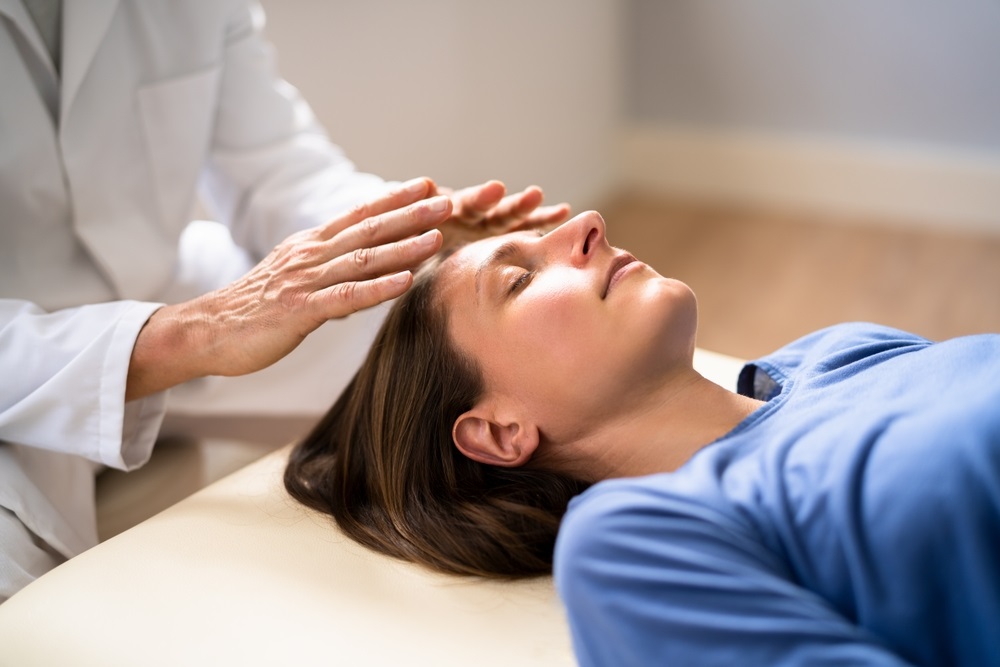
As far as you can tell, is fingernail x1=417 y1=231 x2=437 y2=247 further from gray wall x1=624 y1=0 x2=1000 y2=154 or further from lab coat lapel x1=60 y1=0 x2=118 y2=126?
gray wall x1=624 y1=0 x2=1000 y2=154

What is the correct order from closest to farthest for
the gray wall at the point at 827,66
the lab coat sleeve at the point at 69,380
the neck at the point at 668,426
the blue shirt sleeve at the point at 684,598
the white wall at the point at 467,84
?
the blue shirt sleeve at the point at 684,598 → the neck at the point at 668,426 → the lab coat sleeve at the point at 69,380 → the white wall at the point at 467,84 → the gray wall at the point at 827,66

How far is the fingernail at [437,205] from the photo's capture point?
4.15ft

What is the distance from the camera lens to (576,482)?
1.20 meters

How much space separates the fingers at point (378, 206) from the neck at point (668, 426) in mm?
423

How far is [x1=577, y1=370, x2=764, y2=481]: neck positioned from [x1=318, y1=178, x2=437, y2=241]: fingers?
423 millimetres

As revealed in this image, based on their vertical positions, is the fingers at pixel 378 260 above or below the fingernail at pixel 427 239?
below

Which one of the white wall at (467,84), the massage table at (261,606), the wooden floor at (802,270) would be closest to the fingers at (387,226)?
the massage table at (261,606)

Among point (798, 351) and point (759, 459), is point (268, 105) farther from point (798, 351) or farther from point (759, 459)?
point (759, 459)

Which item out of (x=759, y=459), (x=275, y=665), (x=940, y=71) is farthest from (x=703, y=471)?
(x=940, y=71)

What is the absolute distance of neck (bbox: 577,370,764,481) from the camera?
112 centimetres

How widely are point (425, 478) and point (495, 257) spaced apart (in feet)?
0.92

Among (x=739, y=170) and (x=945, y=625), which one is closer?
(x=945, y=625)

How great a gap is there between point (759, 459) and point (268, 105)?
1.10m

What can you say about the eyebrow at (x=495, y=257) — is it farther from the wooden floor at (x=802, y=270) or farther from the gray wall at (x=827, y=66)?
the gray wall at (x=827, y=66)
